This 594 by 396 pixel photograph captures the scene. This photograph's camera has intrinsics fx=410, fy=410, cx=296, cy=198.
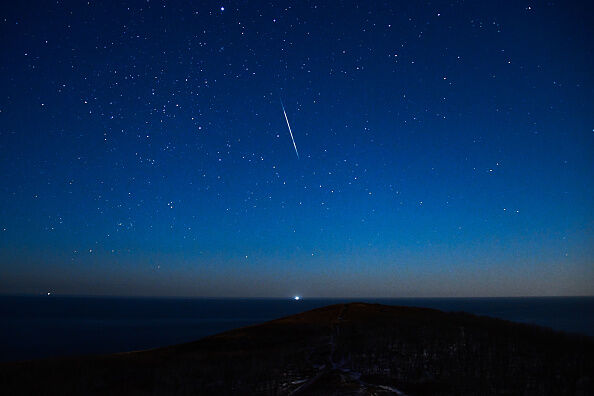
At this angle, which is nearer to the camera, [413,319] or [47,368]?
[47,368]

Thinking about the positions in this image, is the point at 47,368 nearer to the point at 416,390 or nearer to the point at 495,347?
the point at 416,390

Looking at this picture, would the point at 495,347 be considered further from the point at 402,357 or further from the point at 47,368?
the point at 47,368

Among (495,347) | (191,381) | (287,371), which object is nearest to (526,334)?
(495,347)

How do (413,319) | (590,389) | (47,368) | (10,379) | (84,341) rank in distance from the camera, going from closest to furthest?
(590,389), (10,379), (47,368), (413,319), (84,341)

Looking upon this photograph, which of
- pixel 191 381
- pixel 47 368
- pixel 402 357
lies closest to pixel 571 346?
pixel 402 357

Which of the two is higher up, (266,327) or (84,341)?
(266,327)

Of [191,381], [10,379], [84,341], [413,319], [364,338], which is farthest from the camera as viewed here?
[84,341]
